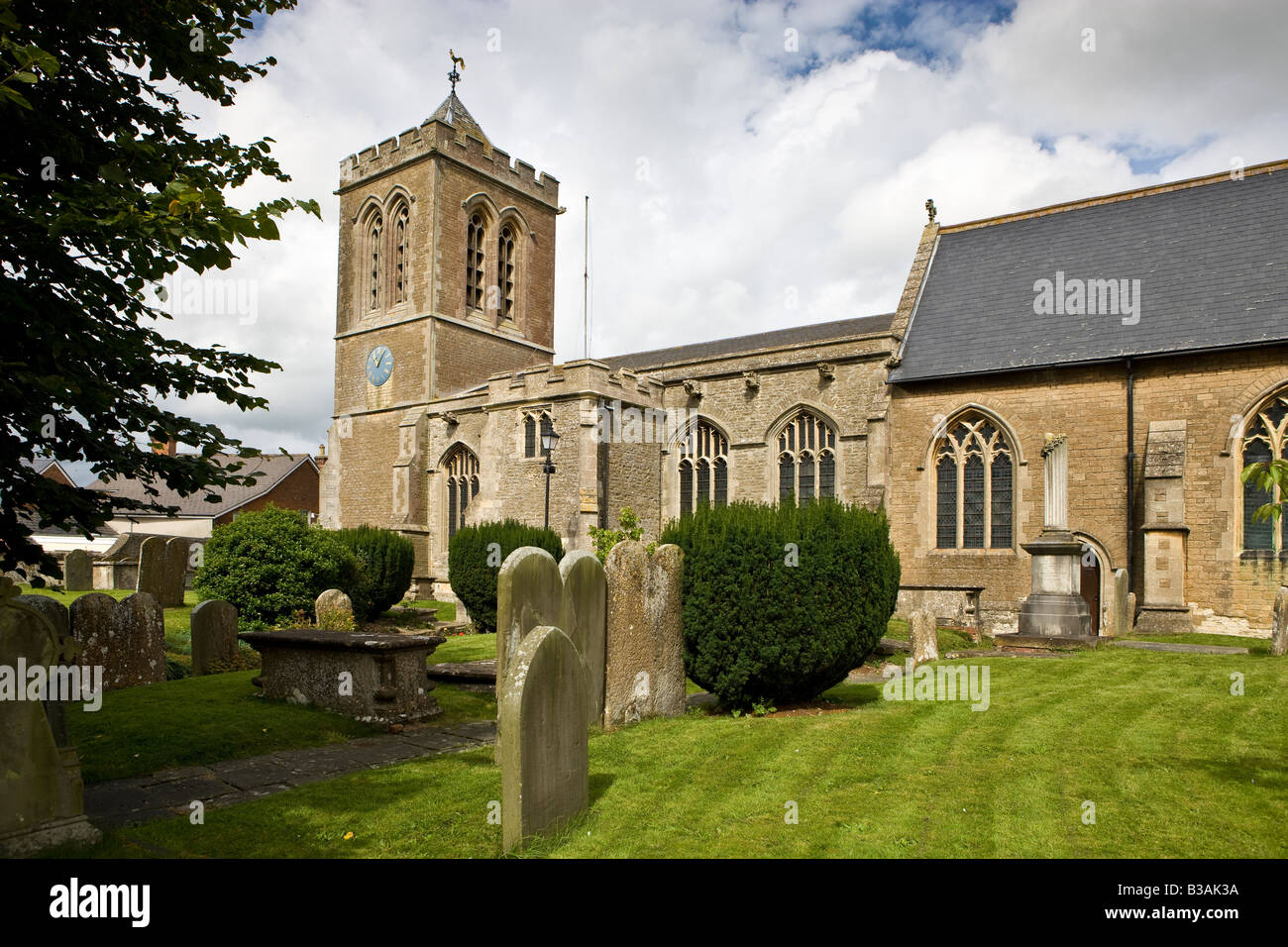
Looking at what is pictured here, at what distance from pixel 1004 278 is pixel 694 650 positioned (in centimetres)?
1713

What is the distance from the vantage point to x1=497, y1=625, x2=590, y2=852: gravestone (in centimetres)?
432

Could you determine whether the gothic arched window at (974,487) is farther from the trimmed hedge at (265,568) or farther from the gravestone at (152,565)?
the gravestone at (152,565)

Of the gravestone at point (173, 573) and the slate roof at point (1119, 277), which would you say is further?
the slate roof at point (1119, 277)

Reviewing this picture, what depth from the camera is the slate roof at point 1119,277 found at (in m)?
17.3

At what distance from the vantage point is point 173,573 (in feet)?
55.1

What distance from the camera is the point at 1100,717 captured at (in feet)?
24.9

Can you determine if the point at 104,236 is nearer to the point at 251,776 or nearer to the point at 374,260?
the point at 251,776

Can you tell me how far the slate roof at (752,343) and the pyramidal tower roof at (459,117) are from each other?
1021 centimetres

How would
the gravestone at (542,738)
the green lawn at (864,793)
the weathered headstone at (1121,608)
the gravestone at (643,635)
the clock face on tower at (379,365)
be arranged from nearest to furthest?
the gravestone at (542,738)
the green lawn at (864,793)
the gravestone at (643,635)
the weathered headstone at (1121,608)
the clock face on tower at (379,365)

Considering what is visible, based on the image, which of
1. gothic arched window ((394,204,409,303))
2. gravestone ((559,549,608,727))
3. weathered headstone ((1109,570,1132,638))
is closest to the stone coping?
gravestone ((559,549,608,727))

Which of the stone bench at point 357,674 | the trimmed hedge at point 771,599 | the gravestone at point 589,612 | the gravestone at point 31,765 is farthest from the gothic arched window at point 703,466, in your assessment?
the gravestone at point 31,765

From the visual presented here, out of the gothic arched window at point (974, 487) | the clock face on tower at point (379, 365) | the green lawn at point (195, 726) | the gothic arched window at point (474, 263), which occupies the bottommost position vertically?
the green lawn at point (195, 726)

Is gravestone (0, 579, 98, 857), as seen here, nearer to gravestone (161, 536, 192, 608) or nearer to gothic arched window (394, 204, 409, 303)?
gravestone (161, 536, 192, 608)
